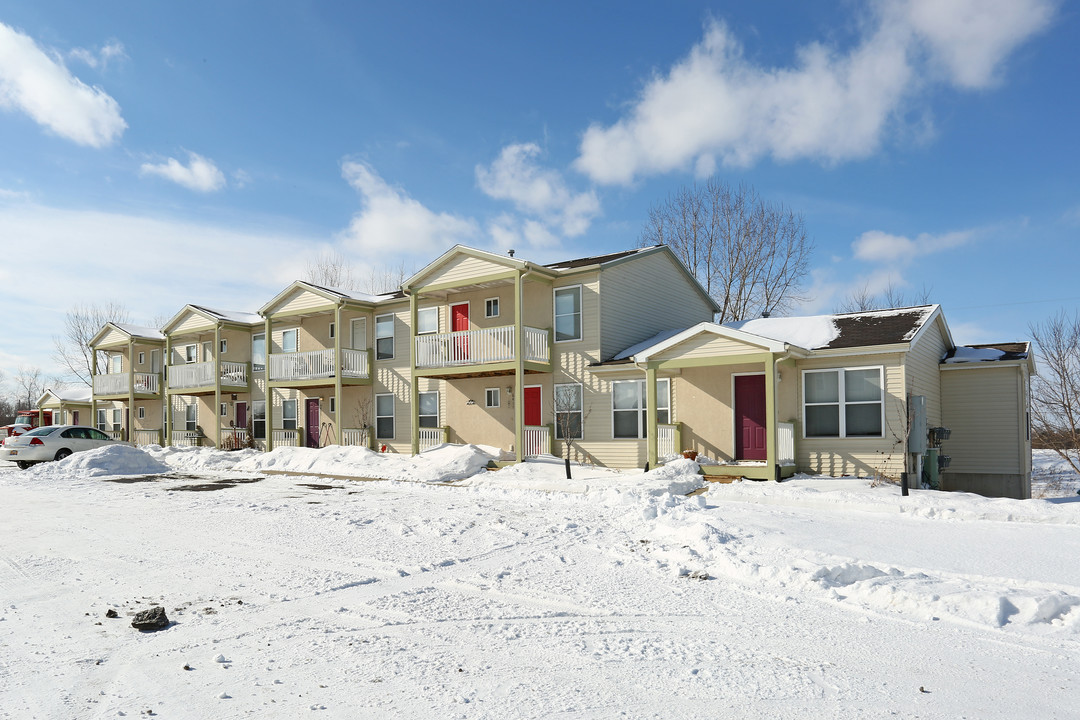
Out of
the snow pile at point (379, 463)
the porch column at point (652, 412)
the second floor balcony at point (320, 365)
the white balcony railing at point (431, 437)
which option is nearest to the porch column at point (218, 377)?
the second floor balcony at point (320, 365)

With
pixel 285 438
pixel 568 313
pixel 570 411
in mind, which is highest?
pixel 568 313

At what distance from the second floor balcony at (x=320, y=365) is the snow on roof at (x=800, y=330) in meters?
13.1

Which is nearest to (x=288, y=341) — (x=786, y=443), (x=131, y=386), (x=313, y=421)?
(x=313, y=421)

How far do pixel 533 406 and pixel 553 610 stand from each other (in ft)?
52.9

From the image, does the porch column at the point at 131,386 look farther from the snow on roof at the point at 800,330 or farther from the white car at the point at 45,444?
the snow on roof at the point at 800,330

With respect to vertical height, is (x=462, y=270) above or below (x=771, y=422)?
above

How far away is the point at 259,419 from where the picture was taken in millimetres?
30594

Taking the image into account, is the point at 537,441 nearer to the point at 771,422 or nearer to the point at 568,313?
the point at 568,313

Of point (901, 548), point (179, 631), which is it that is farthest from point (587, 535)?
point (179, 631)

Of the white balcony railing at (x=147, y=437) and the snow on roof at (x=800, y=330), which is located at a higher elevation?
the snow on roof at (x=800, y=330)

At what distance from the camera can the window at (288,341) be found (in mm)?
29250

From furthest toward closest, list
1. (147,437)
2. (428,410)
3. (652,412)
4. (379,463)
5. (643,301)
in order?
(147,437)
(428,410)
(643,301)
(379,463)
(652,412)

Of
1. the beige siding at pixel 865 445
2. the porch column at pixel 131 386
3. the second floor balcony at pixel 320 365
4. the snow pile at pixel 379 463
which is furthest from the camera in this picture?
the porch column at pixel 131 386

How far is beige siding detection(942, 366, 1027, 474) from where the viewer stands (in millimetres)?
19984
